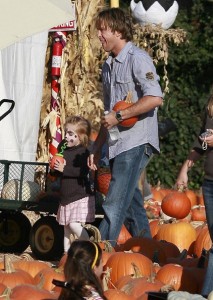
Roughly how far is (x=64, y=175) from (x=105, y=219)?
852mm

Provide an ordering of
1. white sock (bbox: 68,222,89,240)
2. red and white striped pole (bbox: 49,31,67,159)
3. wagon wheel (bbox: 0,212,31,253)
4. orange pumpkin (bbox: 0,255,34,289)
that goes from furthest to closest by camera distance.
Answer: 1. red and white striped pole (bbox: 49,31,67,159)
2. wagon wheel (bbox: 0,212,31,253)
3. white sock (bbox: 68,222,89,240)
4. orange pumpkin (bbox: 0,255,34,289)

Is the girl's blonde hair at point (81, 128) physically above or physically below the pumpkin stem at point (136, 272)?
above

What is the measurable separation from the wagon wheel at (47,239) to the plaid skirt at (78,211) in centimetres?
30

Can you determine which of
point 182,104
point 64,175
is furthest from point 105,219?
point 182,104

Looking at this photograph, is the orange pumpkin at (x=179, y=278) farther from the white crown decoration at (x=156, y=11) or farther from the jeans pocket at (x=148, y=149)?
the white crown decoration at (x=156, y=11)

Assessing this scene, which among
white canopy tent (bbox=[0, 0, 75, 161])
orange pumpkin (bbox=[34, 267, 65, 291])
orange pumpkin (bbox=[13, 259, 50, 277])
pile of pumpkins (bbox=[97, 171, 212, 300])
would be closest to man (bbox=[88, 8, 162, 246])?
pile of pumpkins (bbox=[97, 171, 212, 300])

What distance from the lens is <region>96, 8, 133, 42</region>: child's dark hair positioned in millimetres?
8078

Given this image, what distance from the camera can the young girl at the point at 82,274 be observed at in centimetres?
524

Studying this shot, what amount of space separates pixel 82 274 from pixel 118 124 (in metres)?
2.71

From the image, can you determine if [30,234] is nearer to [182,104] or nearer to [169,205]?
[169,205]

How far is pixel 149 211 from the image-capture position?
11.8 m

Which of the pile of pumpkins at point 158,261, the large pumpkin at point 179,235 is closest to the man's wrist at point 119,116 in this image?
the pile of pumpkins at point 158,261

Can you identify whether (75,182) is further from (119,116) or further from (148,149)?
(119,116)

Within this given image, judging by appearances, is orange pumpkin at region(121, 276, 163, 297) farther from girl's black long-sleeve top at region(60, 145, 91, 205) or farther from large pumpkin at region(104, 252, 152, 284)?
girl's black long-sleeve top at region(60, 145, 91, 205)
